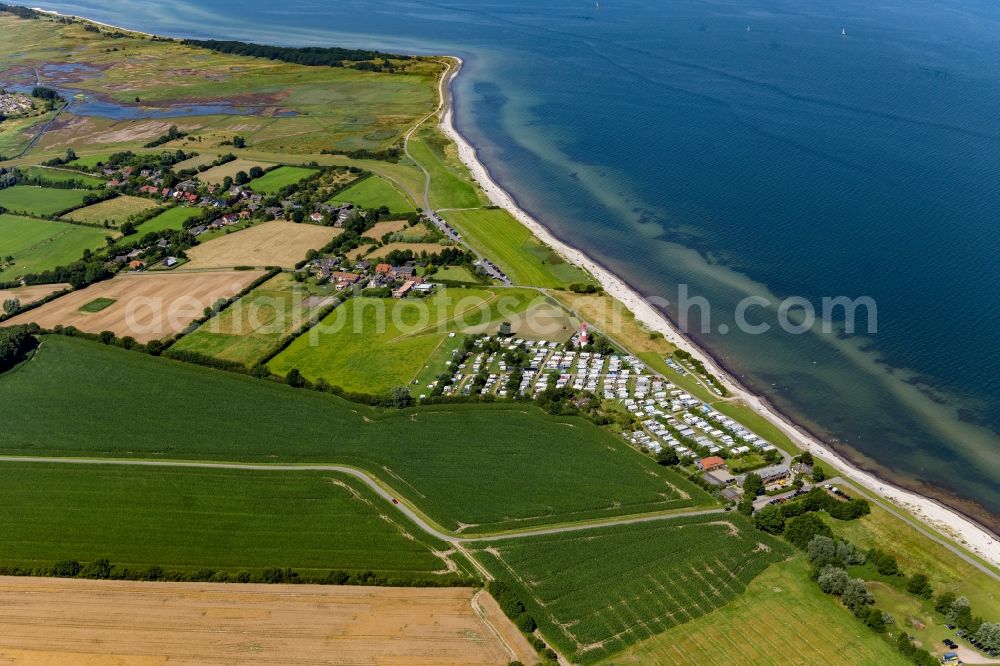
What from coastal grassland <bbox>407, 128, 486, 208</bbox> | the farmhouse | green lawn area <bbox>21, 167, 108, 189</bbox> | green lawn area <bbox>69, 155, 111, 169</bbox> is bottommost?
the farmhouse

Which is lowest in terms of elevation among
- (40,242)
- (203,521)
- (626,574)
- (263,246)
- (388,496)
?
(203,521)

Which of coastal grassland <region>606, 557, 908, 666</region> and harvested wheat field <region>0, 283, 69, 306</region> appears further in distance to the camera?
harvested wheat field <region>0, 283, 69, 306</region>

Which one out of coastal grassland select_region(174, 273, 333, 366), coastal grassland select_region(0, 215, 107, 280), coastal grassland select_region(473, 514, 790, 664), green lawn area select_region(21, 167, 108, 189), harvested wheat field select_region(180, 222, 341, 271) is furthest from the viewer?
green lawn area select_region(21, 167, 108, 189)

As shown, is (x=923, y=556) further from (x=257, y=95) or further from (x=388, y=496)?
(x=257, y=95)

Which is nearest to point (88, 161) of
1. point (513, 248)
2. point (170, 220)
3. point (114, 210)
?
point (114, 210)

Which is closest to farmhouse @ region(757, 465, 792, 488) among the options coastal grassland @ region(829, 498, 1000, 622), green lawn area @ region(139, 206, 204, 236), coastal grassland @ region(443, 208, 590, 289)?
coastal grassland @ region(829, 498, 1000, 622)

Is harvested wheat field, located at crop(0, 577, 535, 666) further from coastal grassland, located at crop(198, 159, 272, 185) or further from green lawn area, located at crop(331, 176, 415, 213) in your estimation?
coastal grassland, located at crop(198, 159, 272, 185)
